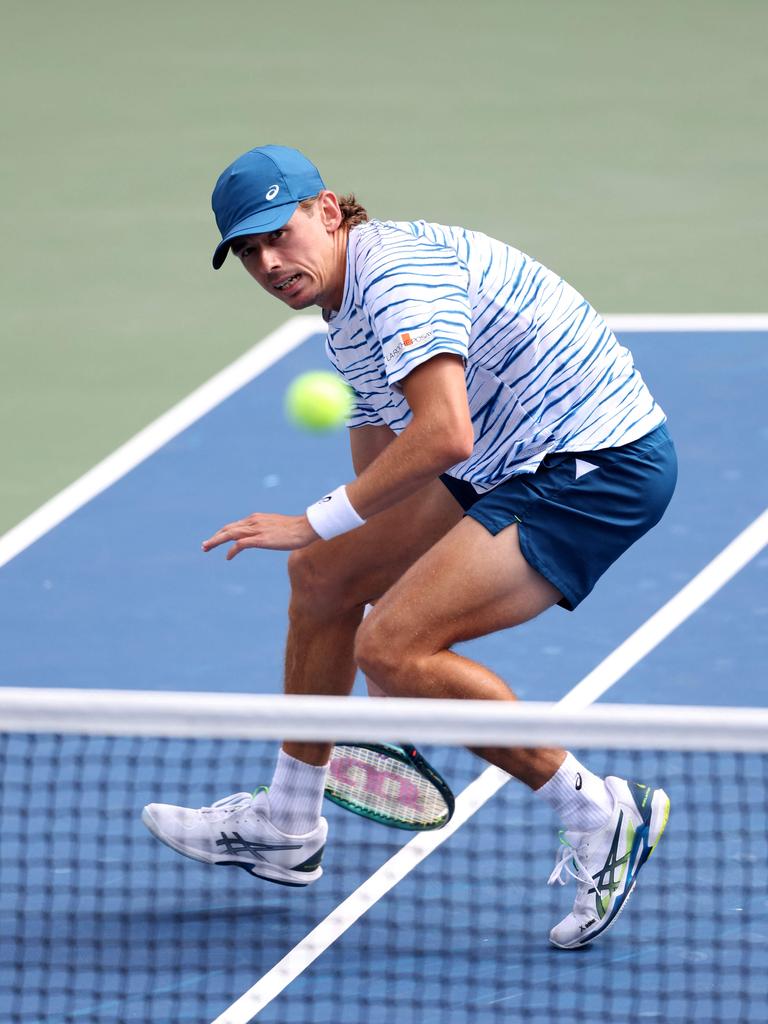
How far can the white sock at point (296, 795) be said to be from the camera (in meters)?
4.69

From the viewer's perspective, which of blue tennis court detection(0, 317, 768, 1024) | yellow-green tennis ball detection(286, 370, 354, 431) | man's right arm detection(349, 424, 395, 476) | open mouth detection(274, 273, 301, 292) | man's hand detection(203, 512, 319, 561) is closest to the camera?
man's hand detection(203, 512, 319, 561)

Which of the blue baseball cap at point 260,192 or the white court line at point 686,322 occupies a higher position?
the blue baseball cap at point 260,192

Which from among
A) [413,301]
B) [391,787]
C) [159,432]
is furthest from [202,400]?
[413,301]

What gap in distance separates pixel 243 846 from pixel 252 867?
58mm

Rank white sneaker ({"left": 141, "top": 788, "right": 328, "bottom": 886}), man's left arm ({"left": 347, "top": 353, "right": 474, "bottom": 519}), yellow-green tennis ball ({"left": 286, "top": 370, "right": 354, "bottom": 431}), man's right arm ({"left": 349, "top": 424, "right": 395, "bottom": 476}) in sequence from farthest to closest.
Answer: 1. yellow-green tennis ball ({"left": 286, "top": 370, "right": 354, "bottom": 431})
2. man's right arm ({"left": 349, "top": 424, "right": 395, "bottom": 476})
3. white sneaker ({"left": 141, "top": 788, "right": 328, "bottom": 886})
4. man's left arm ({"left": 347, "top": 353, "right": 474, "bottom": 519})

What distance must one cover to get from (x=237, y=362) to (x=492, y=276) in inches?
158

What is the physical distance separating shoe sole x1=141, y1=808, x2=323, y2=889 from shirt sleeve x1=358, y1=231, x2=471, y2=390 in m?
1.31

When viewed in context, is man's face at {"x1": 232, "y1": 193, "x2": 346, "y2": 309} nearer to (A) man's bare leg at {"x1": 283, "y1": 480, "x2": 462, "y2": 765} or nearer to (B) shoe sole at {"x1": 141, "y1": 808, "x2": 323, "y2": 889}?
(A) man's bare leg at {"x1": 283, "y1": 480, "x2": 462, "y2": 765}

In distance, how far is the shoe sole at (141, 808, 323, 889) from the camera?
4688 millimetres

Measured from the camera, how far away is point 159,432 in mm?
7637

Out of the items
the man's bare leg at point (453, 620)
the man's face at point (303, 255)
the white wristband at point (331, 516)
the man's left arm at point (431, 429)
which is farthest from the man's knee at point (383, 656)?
the man's face at point (303, 255)

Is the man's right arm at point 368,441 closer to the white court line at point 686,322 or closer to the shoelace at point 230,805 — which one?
the shoelace at point 230,805

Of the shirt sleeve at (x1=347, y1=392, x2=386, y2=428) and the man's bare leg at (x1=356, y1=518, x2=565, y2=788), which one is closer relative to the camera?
the man's bare leg at (x1=356, y1=518, x2=565, y2=788)

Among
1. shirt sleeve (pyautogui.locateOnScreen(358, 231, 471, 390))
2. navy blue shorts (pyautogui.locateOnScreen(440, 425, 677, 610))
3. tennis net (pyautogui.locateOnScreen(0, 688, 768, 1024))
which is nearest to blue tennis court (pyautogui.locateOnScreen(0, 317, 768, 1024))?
tennis net (pyautogui.locateOnScreen(0, 688, 768, 1024))
